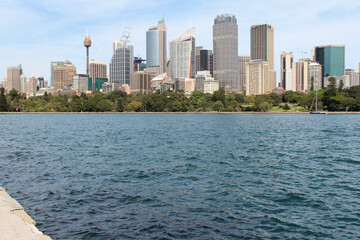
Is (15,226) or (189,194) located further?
(189,194)

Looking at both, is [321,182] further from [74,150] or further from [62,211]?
[74,150]

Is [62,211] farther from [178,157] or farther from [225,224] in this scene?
[178,157]

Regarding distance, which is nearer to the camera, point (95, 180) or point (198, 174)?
point (95, 180)

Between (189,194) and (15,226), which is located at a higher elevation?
(15,226)

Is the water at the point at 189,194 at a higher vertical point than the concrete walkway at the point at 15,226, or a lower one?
lower

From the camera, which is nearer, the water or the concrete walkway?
the concrete walkway

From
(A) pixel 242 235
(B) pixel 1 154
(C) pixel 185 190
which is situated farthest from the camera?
(B) pixel 1 154

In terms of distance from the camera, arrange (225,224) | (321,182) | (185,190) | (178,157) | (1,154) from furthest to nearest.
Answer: (1,154), (178,157), (321,182), (185,190), (225,224)

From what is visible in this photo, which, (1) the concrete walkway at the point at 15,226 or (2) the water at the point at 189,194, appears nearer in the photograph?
(1) the concrete walkway at the point at 15,226

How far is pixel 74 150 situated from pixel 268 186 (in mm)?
28449

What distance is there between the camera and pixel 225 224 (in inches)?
696

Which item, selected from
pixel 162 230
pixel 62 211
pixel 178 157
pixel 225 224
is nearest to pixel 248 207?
pixel 225 224

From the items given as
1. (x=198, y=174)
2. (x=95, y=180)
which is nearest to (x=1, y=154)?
(x=95, y=180)

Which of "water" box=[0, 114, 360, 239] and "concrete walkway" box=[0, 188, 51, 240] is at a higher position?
"concrete walkway" box=[0, 188, 51, 240]
